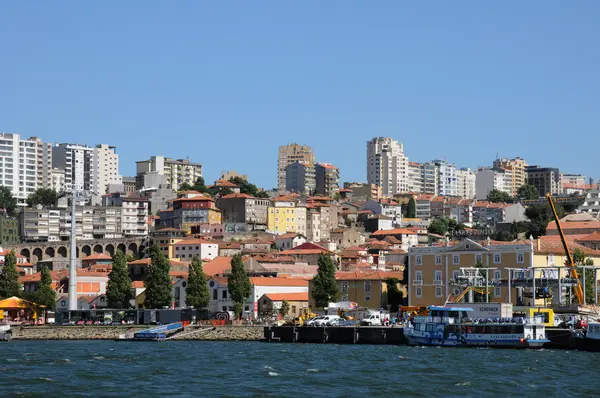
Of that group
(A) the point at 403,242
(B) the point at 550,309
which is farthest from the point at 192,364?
(A) the point at 403,242

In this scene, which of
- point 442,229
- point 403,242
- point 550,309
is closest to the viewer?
point 550,309

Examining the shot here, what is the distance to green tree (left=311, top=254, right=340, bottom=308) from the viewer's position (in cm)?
9381

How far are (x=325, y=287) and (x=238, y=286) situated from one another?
7.18 meters

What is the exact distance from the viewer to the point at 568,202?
19312cm

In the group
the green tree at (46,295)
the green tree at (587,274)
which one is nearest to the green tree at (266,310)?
the green tree at (46,295)

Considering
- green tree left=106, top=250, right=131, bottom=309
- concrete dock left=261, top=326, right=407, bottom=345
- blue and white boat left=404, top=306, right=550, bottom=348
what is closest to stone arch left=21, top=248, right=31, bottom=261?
green tree left=106, top=250, right=131, bottom=309

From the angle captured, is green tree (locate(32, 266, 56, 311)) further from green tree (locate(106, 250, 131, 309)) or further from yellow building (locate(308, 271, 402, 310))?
yellow building (locate(308, 271, 402, 310))

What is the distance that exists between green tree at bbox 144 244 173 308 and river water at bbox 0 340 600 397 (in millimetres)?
24370

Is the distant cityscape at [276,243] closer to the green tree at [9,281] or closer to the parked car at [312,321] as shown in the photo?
the green tree at [9,281]

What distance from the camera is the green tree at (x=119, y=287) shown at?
9938 cm

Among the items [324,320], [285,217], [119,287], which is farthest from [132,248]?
[324,320]

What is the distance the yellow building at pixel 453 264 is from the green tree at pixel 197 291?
16836 millimetres

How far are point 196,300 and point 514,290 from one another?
25792mm

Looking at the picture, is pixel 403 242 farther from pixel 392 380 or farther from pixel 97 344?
pixel 392 380
